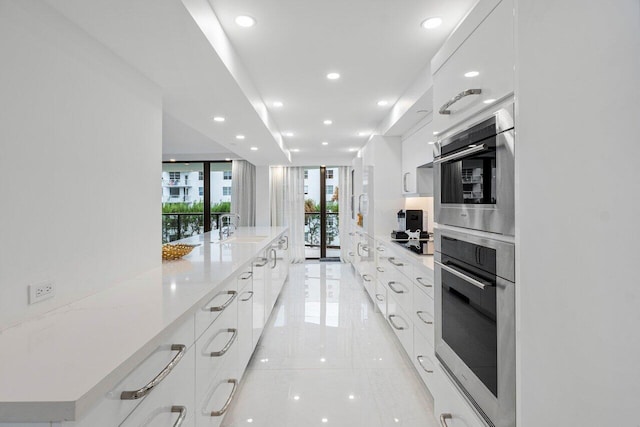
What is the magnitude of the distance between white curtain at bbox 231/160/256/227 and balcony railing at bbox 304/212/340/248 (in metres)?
1.28

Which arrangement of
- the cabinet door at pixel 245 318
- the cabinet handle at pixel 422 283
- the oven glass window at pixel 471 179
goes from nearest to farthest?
the oven glass window at pixel 471 179 < the cabinet handle at pixel 422 283 < the cabinet door at pixel 245 318

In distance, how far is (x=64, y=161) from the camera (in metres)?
1.43

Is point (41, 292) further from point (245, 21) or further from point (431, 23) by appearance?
point (431, 23)

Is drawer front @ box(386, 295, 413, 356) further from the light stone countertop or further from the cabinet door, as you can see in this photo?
the light stone countertop

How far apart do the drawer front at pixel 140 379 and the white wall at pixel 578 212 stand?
1091 millimetres

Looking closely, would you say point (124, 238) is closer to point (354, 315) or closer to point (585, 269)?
point (585, 269)

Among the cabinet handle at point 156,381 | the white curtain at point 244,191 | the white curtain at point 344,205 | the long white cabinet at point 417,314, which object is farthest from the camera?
the white curtain at point 344,205

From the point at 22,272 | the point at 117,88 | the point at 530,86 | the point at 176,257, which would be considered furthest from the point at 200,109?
the point at 530,86

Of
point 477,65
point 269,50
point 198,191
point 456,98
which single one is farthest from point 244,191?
point 477,65

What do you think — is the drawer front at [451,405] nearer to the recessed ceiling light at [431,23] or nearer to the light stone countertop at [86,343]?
the light stone countertop at [86,343]

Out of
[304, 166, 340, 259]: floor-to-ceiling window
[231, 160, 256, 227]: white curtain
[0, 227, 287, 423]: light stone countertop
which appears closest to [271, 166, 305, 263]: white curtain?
[304, 166, 340, 259]: floor-to-ceiling window

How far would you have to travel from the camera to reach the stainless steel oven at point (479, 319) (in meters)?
1.06

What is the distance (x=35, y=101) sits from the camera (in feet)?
4.20

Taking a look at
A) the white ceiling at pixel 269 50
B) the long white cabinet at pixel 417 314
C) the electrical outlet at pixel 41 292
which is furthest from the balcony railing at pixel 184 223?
the electrical outlet at pixel 41 292
